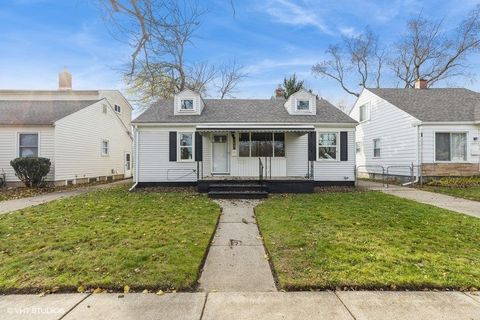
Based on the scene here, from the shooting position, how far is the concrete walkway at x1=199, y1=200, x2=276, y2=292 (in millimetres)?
3524

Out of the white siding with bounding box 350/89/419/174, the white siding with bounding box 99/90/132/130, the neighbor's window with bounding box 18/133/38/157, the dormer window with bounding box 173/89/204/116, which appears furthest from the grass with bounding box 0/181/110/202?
the white siding with bounding box 350/89/419/174

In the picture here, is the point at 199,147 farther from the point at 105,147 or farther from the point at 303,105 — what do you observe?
the point at 105,147

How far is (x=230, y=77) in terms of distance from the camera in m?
28.6

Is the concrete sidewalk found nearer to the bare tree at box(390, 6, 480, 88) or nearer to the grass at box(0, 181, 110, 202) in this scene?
the grass at box(0, 181, 110, 202)

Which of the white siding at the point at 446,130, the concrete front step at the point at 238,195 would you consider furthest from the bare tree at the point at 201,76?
the white siding at the point at 446,130

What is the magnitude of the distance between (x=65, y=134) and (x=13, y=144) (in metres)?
2.36

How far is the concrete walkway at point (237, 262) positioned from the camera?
11.6 feet

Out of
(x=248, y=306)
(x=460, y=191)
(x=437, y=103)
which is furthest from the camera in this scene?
(x=437, y=103)

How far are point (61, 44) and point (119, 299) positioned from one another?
630 cm

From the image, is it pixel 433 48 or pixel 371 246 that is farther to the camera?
pixel 433 48

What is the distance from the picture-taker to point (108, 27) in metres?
5.01

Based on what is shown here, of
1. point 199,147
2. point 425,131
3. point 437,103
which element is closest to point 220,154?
point 199,147

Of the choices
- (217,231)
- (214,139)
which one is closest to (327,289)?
(217,231)

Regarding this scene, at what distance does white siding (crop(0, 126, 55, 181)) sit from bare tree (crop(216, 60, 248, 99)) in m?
17.9
